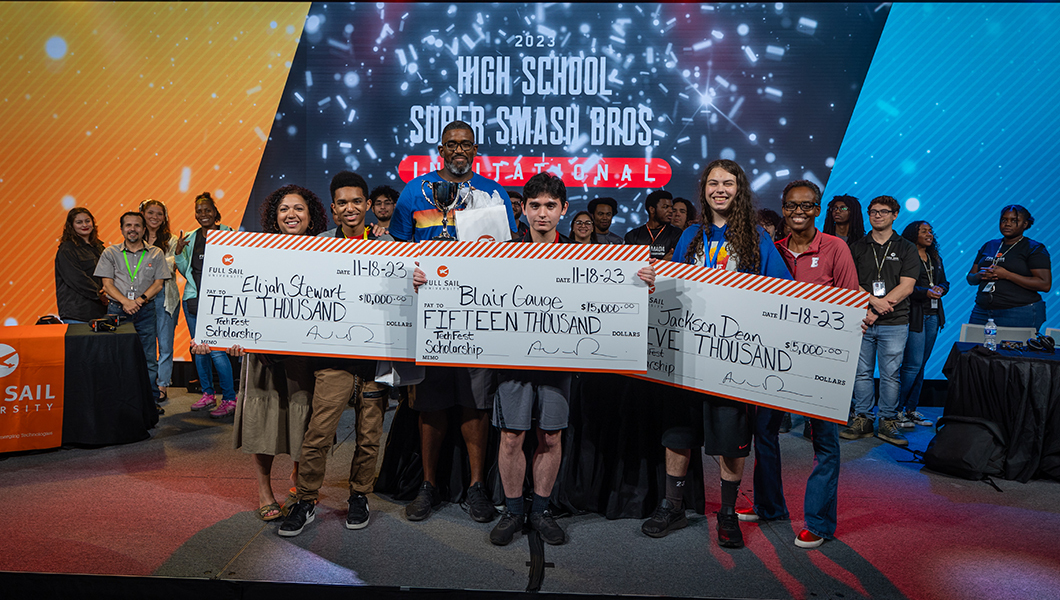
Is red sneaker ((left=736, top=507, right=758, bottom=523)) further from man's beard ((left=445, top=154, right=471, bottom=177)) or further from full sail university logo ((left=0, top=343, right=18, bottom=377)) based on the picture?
full sail university logo ((left=0, top=343, right=18, bottom=377))

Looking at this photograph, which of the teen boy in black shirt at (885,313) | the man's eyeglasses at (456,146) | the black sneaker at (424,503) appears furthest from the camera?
the teen boy in black shirt at (885,313)

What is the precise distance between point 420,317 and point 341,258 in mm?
477

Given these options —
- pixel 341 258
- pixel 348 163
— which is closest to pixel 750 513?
pixel 341 258

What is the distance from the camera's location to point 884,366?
4.96 meters

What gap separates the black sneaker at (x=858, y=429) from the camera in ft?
15.9

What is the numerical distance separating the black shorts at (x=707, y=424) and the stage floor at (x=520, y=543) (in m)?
0.49

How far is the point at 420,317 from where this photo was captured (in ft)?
8.92

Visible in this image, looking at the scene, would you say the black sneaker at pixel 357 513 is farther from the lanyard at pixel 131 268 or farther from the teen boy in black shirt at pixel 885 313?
the teen boy in black shirt at pixel 885 313

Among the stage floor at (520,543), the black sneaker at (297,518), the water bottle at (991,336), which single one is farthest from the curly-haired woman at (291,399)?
the water bottle at (991,336)

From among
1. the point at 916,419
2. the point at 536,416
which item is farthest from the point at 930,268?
the point at 536,416

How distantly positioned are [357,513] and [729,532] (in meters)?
1.80

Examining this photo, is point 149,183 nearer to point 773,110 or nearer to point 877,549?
point 773,110

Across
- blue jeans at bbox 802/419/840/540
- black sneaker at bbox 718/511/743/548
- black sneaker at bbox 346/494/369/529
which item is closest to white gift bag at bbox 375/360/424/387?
black sneaker at bbox 346/494/369/529

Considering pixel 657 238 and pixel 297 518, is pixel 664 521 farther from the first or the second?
pixel 657 238
